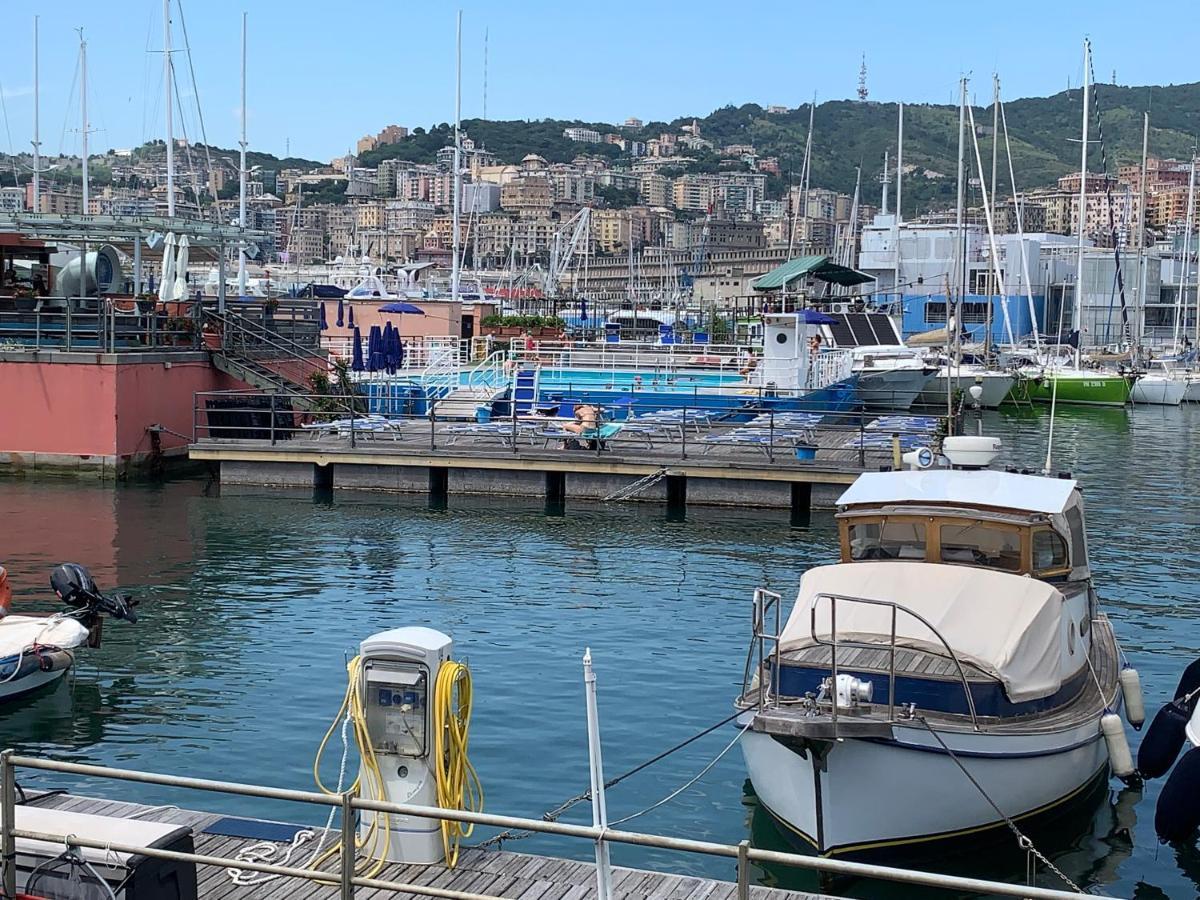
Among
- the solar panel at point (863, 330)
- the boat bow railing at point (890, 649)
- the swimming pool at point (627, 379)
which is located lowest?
the boat bow railing at point (890, 649)

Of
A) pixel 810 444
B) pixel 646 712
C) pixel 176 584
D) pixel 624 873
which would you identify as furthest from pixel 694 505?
pixel 624 873

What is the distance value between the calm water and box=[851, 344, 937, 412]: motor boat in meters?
18.5

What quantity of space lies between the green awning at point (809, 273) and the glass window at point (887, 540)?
3489cm

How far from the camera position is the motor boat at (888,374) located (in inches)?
2093

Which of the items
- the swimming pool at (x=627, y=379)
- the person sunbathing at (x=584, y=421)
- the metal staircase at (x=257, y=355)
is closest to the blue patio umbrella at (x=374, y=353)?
the metal staircase at (x=257, y=355)

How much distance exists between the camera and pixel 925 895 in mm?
11180

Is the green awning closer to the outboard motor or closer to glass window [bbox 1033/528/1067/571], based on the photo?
the outboard motor

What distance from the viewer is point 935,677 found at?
36.2 ft

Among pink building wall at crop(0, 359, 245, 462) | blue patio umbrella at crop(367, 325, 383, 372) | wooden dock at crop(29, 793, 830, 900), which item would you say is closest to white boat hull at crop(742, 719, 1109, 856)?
wooden dock at crop(29, 793, 830, 900)

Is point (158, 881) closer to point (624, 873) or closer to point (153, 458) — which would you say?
point (624, 873)

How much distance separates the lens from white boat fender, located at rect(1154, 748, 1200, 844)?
1140 cm

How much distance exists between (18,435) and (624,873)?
28.0 meters

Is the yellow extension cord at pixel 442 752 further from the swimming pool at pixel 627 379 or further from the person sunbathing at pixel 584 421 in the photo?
the swimming pool at pixel 627 379

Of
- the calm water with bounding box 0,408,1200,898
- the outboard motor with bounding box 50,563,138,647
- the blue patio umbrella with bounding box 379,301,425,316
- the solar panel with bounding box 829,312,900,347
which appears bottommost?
the calm water with bounding box 0,408,1200,898
